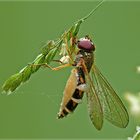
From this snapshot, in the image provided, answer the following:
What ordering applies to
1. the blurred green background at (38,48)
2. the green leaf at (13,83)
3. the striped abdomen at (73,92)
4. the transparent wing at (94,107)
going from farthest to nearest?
the blurred green background at (38,48) < the striped abdomen at (73,92) < the transparent wing at (94,107) < the green leaf at (13,83)

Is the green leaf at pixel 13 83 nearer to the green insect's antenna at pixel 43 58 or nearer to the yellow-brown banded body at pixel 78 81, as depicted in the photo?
the green insect's antenna at pixel 43 58

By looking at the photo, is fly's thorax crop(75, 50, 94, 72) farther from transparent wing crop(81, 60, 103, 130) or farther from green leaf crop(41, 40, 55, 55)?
green leaf crop(41, 40, 55, 55)

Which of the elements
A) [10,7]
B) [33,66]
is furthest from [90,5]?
[33,66]

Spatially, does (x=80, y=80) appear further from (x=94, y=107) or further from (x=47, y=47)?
(x=47, y=47)

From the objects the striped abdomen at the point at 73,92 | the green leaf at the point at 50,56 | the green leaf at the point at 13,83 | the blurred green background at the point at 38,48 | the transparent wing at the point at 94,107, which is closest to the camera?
the green leaf at the point at 13,83

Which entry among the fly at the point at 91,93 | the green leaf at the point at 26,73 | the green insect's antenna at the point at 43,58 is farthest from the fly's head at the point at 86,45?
the green leaf at the point at 26,73

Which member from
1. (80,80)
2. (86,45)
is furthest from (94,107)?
(86,45)
